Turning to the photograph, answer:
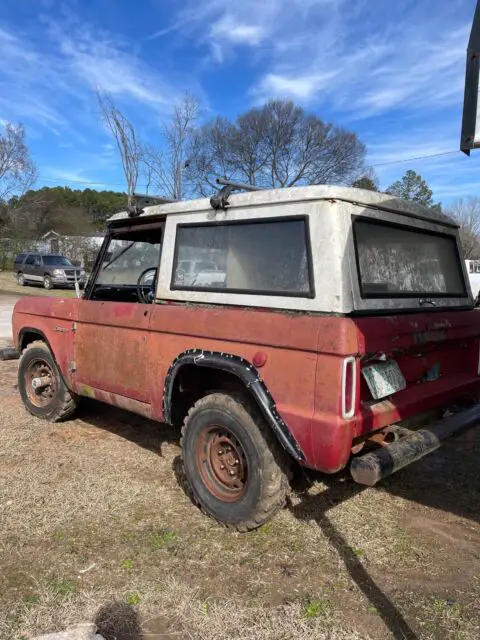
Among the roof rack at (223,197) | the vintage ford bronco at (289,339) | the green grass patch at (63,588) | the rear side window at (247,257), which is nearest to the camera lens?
the green grass patch at (63,588)

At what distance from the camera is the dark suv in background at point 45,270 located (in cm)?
2519

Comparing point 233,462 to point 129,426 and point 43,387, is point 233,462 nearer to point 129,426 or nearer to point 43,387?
point 129,426

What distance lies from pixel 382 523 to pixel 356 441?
0.79 meters

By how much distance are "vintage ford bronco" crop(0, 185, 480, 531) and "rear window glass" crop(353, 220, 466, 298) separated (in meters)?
0.01

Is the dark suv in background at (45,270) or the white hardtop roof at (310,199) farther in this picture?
the dark suv in background at (45,270)

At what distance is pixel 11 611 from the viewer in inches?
101

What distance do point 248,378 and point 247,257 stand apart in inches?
32.3

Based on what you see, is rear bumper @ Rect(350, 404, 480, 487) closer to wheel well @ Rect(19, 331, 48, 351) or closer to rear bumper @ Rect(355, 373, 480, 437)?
rear bumper @ Rect(355, 373, 480, 437)

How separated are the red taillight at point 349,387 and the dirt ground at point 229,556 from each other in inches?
36.6

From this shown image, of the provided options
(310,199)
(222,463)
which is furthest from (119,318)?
(310,199)

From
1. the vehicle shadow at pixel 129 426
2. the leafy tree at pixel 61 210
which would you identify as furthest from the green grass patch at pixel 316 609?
the leafy tree at pixel 61 210

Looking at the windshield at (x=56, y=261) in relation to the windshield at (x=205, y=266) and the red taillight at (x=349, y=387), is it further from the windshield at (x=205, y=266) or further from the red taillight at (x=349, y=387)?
the red taillight at (x=349, y=387)

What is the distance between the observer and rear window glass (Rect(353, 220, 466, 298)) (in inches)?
123

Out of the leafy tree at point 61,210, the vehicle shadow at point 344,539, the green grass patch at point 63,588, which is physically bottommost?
the green grass patch at point 63,588
